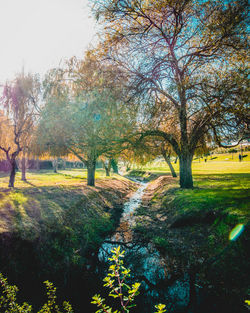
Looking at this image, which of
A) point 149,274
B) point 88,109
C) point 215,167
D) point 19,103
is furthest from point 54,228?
point 215,167

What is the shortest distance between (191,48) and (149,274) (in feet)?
40.5

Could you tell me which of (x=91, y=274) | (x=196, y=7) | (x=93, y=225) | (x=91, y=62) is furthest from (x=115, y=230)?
(x=196, y=7)

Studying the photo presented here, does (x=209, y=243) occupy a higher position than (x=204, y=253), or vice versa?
(x=209, y=243)

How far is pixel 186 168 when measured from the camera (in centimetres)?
1488

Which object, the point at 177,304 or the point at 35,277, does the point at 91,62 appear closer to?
the point at 35,277

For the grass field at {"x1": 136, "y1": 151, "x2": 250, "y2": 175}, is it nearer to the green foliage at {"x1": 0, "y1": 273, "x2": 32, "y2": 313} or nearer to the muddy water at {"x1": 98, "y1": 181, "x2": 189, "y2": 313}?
the muddy water at {"x1": 98, "y1": 181, "x2": 189, "y2": 313}

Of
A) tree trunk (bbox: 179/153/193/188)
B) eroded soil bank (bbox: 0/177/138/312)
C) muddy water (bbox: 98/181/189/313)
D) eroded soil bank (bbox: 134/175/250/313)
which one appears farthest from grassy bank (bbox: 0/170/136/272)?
tree trunk (bbox: 179/153/193/188)

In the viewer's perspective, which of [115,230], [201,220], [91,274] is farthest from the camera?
[115,230]

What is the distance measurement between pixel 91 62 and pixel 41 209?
31.5ft

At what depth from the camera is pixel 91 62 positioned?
39.5ft

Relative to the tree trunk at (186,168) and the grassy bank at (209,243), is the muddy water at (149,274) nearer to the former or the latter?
the grassy bank at (209,243)

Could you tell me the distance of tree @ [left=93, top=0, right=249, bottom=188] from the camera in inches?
358

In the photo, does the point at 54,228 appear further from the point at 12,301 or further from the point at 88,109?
the point at 88,109

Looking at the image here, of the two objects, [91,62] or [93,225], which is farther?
[91,62]
